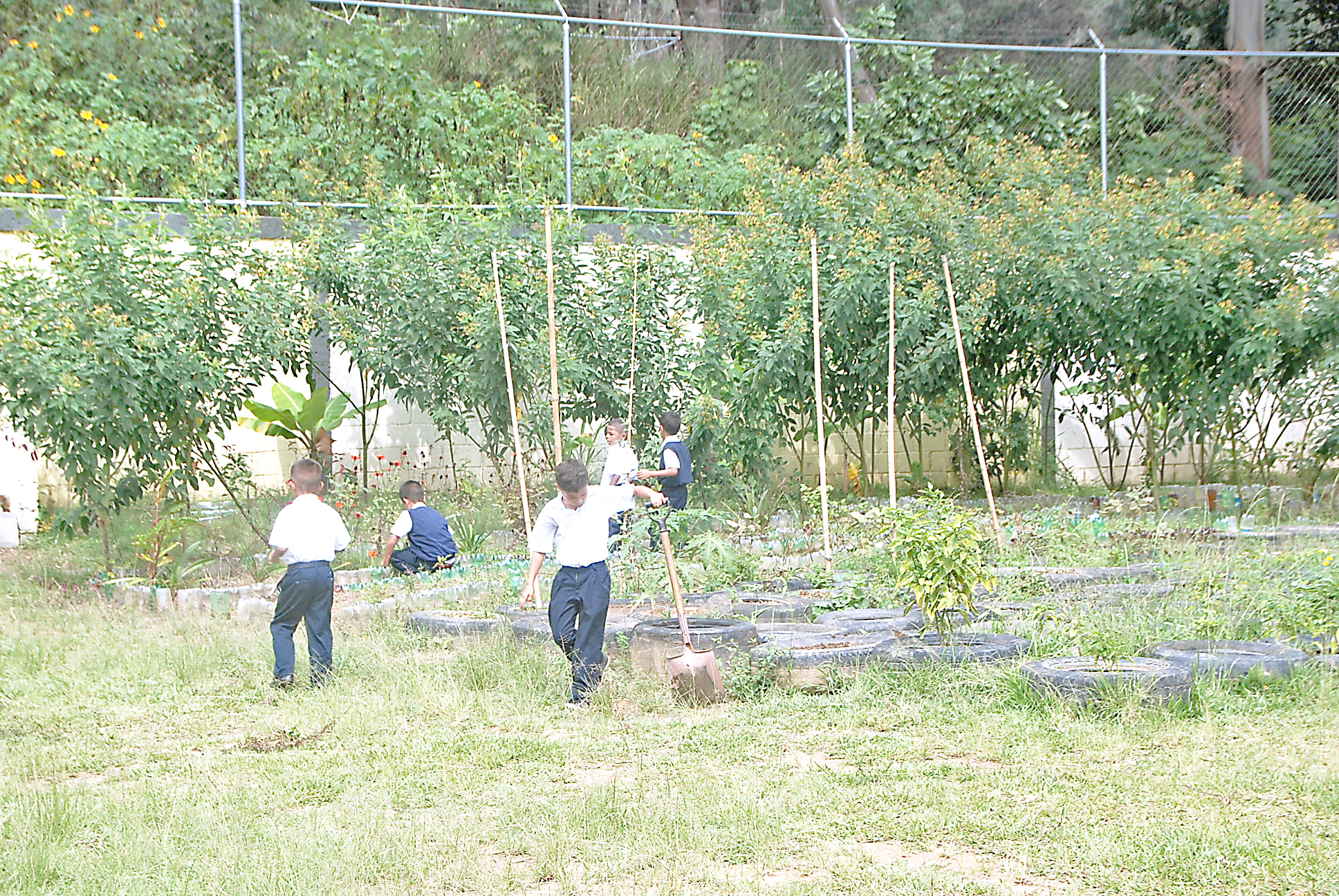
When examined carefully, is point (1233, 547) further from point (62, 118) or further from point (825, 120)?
point (62, 118)

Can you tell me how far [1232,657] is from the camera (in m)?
6.39

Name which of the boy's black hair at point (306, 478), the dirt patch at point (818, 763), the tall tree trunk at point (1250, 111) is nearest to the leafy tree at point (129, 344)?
the boy's black hair at point (306, 478)

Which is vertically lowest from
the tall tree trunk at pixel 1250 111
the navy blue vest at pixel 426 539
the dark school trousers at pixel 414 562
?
the dark school trousers at pixel 414 562

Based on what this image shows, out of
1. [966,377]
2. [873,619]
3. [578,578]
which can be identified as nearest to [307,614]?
[578,578]

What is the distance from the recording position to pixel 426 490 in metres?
14.0

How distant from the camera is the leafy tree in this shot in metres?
9.98

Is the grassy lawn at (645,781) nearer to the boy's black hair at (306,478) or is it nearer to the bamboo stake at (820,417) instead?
the boy's black hair at (306,478)

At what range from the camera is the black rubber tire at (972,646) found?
22.2ft

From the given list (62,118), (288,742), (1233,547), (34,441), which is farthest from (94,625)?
(62,118)

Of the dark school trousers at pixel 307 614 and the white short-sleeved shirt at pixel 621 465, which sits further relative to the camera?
the white short-sleeved shirt at pixel 621 465

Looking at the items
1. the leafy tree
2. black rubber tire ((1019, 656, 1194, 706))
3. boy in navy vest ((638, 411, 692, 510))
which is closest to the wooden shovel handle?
black rubber tire ((1019, 656, 1194, 706))

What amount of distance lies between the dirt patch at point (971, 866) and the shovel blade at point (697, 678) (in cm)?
212

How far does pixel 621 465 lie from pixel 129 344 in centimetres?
398

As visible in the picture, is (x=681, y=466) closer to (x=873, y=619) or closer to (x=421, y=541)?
(x=421, y=541)
